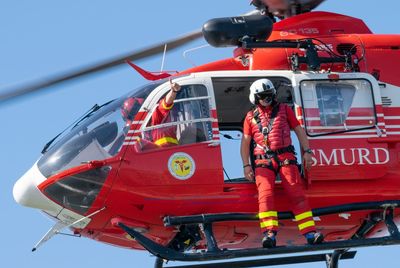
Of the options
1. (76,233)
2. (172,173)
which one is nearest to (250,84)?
(172,173)

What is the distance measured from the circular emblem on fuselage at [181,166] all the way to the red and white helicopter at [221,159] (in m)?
0.01

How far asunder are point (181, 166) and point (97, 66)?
1.54 m

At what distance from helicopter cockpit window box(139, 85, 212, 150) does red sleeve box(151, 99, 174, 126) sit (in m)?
0.03

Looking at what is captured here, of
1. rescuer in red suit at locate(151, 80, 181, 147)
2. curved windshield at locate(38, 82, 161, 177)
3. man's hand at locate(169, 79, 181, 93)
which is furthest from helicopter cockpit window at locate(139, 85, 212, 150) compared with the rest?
curved windshield at locate(38, 82, 161, 177)

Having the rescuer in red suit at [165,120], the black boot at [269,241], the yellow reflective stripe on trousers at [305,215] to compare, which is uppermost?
the rescuer in red suit at [165,120]

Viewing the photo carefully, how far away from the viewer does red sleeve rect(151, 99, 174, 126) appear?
546 inches

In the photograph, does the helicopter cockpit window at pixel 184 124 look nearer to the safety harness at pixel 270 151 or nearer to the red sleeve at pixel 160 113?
the red sleeve at pixel 160 113

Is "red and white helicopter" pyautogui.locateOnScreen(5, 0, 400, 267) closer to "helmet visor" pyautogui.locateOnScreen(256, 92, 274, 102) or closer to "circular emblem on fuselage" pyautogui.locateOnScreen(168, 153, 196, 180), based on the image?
"circular emblem on fuselage" pyautogui.locateOnScreen(168, 153, 196, 180)

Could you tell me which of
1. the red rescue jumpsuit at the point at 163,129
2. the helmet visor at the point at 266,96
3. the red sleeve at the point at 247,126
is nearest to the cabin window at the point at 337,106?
the helmet visor at the point at 266,96

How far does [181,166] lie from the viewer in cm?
1373

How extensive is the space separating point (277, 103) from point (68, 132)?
99.2 inches

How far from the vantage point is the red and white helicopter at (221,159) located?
538 inches

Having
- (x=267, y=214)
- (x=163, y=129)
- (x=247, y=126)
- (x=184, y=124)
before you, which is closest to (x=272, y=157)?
(x=247, y=126)

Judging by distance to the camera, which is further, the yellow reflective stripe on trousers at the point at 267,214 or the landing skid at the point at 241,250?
the yellow reflective stripe on trousers at the point at 267,214
